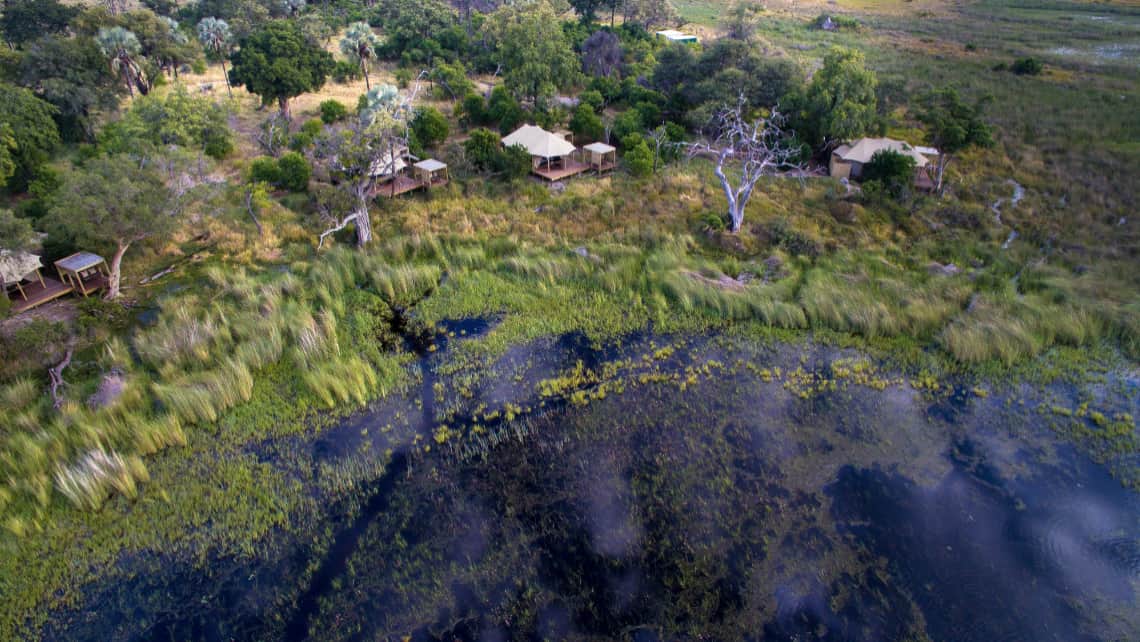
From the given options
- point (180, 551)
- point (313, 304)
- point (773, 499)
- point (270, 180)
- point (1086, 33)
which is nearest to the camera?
point (180, 551)

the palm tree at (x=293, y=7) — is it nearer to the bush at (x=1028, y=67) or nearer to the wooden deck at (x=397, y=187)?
the wooden deck at (x=397, y=187)

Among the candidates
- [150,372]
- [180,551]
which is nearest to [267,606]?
[180,551]

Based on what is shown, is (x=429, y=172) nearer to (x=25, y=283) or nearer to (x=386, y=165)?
(x=386, y=165)

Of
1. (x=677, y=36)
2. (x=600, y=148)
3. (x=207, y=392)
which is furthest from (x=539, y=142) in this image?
(x=677, y=36)

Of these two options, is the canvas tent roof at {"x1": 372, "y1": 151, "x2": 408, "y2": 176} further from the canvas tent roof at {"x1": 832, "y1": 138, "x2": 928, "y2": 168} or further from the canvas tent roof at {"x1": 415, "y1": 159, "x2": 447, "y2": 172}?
the canvas tent roof at {"x1": 832, "y1": 138, "x2": 928, "y2": 168}

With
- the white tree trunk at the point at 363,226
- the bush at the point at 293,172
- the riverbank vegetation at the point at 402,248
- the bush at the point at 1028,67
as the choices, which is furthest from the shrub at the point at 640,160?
the bush at the point at 1028,67

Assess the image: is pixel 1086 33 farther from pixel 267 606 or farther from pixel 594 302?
pixel 267 606

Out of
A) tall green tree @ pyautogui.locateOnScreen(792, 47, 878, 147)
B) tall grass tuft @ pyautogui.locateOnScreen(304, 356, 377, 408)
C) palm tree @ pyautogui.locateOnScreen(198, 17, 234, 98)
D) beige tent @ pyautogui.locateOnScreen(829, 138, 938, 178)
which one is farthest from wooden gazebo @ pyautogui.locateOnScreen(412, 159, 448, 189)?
palm tree @ pyautogui.locateOnScreen(198, 17, 234, 98)

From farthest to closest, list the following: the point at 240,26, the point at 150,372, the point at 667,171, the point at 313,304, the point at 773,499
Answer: the point at 240,26, the point at 667,171, the point at 313,304, the point at 150,372, the point at 773,499
